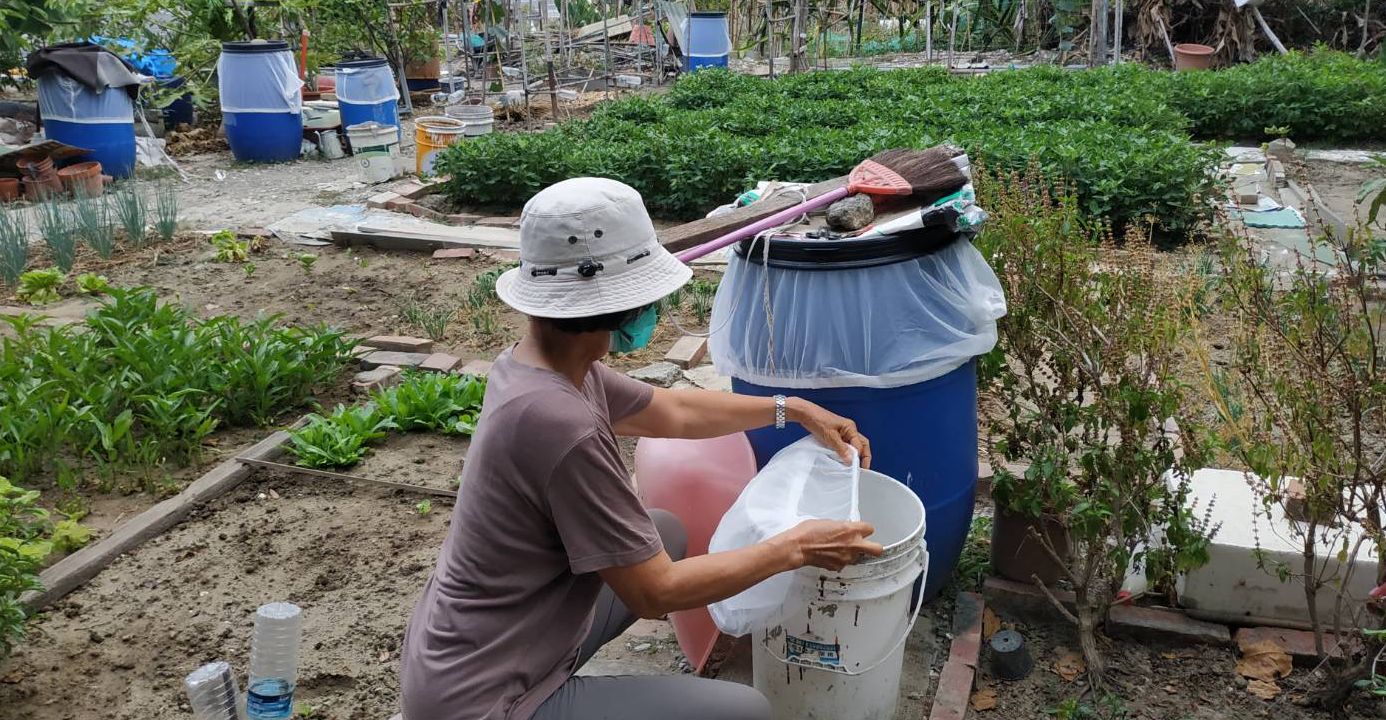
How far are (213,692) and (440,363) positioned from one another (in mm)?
2548

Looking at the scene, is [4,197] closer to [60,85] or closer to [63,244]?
[60,85]

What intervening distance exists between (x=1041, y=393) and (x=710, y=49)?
1405cm

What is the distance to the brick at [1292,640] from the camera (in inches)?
106

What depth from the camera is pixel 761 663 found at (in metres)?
2.48

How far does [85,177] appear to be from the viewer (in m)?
9.02

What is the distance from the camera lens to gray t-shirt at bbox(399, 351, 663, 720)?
1.95m

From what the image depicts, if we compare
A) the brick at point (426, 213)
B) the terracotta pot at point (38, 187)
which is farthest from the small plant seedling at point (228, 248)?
the terracotta pot at point (38, 187)

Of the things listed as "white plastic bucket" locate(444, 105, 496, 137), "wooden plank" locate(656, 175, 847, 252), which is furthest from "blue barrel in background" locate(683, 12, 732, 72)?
"wooden plank" locate(656, 175, 847, 252)

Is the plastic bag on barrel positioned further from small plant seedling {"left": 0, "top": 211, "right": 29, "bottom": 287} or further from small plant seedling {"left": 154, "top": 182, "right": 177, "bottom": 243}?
small plant seedling {"left": 154, "top": 182, "right": 177, "bottom": 243}

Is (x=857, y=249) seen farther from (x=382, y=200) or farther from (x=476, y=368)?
(x=382, y=200)

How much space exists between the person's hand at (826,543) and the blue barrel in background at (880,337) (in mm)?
595

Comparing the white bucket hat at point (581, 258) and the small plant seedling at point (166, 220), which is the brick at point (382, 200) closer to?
the small plant seedling at point (166, 220)

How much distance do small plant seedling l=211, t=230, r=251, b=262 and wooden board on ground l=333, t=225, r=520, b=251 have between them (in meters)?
0.62

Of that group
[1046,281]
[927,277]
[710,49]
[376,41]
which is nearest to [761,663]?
[927,277]
